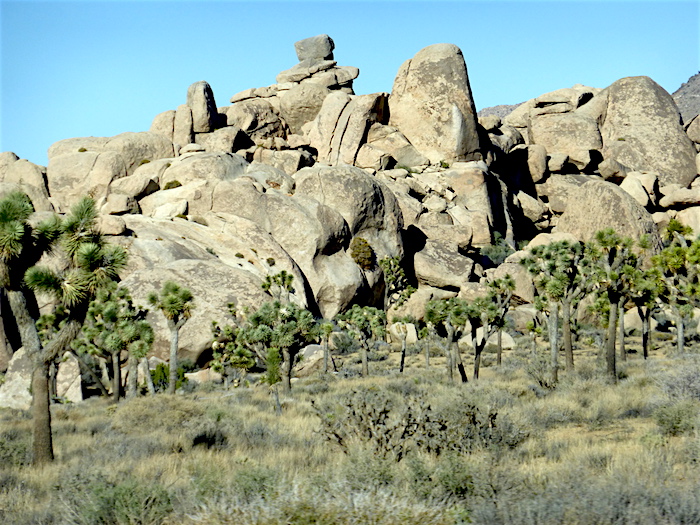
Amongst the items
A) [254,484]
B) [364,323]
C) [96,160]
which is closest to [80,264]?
[254,484]

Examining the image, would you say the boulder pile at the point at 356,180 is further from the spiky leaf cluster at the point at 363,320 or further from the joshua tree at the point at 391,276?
the spiky leaf cluster at the point at 363,320

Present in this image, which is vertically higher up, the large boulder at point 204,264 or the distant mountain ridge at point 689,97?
the distant mountain ridge at point 689,97

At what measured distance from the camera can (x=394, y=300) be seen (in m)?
52.5

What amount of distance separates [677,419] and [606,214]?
52.7m

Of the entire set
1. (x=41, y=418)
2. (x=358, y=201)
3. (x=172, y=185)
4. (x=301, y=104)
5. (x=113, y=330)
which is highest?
(x=301, y=104)

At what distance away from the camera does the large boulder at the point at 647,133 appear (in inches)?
2825

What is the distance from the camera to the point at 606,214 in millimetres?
60562

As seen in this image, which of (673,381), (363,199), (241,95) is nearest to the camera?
(673,381)

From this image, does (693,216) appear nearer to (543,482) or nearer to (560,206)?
(560,206)

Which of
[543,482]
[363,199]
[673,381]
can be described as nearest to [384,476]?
[543,482]

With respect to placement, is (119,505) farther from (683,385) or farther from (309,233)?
(309,233)

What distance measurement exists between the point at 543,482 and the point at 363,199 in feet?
153

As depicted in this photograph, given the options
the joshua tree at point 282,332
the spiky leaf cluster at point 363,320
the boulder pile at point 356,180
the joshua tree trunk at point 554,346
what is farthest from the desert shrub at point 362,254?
the joshua tree trunk at point 554,346

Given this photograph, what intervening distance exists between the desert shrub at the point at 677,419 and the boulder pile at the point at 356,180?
28.2 metres
